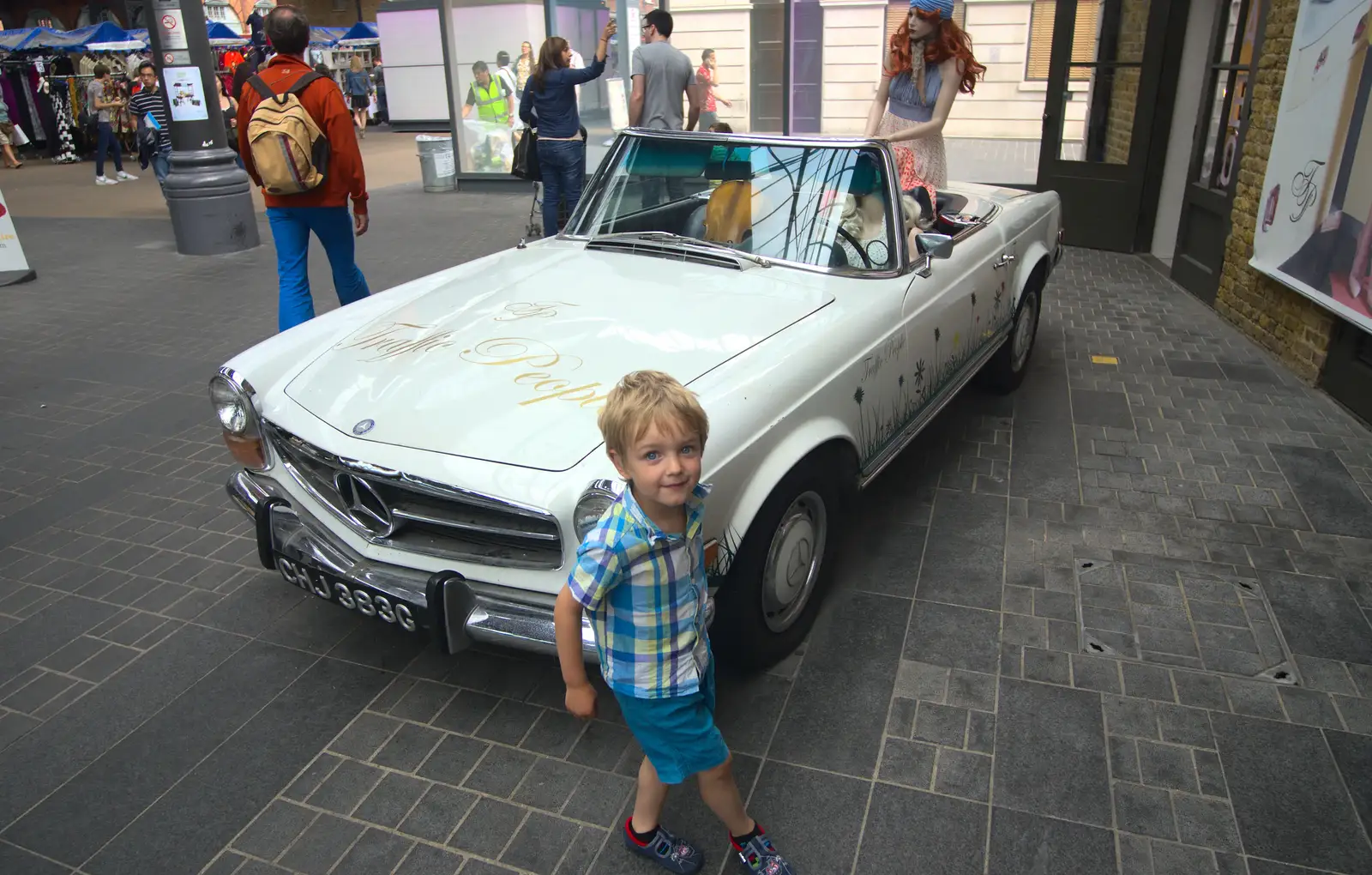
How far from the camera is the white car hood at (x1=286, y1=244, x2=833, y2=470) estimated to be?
2629 millimetres

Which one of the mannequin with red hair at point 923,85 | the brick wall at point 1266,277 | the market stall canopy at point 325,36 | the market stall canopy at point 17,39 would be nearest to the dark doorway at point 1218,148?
the brick wall at point 1266,277

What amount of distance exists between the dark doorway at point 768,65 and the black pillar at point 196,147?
22.6 ft

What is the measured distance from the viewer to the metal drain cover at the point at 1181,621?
123 inches

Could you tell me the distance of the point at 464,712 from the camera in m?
2.94

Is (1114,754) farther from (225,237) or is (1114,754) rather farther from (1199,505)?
(225,237)

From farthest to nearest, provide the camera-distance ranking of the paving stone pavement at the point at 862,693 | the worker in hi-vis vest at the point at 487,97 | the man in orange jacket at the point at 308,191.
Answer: the worker in hi-vis vest at the point at 487,97, the man in orange jacket at the point at 308,191, the paving stone pavement at the point at 862,693

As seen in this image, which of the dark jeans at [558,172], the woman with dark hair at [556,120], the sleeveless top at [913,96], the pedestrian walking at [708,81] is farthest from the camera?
the pedestrian walking at [708,81]

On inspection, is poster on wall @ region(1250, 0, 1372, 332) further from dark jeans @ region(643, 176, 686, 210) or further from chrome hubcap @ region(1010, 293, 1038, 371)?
dark jeans @ region(643, 176, 686, 210)

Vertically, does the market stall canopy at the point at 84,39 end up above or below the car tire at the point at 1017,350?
above

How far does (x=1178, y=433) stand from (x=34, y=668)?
5244 mm

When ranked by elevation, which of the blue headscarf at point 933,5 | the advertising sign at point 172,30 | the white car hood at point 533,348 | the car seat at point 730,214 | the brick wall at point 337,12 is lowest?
the white car hood at point 533,348

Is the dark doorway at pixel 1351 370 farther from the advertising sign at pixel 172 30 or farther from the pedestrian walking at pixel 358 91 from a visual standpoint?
the pedestrian walking at pixel 358 91

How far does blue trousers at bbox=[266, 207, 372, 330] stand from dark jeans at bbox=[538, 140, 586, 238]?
3594 millimetres

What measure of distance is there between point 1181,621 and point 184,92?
31.7 feet
